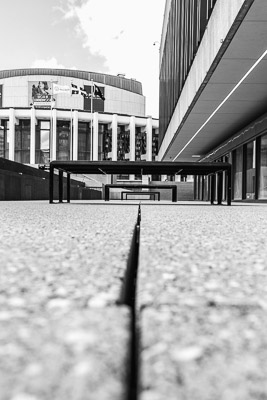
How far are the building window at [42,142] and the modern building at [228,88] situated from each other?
958 inches

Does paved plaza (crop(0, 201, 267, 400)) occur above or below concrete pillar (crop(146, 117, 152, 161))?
below

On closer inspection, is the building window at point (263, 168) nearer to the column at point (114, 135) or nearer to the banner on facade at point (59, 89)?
the banner on facade at point (59, 89)

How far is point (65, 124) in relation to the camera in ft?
137

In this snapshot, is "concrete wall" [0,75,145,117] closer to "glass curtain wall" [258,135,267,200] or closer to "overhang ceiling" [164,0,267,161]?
"overhang ceiling" [164,0,267,161]

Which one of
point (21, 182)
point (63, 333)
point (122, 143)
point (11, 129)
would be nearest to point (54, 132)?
point (11, 129)

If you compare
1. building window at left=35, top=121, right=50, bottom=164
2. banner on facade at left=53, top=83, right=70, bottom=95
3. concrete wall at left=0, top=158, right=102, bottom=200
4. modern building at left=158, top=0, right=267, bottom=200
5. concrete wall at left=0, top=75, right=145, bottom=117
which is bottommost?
concrete wall at left=0, top=158, right=102, bottom=200

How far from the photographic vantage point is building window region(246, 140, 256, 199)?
1363cm

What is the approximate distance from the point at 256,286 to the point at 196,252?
35 centimetres

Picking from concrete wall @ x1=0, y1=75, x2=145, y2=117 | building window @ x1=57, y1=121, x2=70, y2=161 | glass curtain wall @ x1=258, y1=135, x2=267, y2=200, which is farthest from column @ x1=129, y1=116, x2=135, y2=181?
glass curtain wall @ x1=258, y1=135, x2=267, y2=200

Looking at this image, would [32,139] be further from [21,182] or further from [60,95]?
[21,182]

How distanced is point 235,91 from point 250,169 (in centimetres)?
482

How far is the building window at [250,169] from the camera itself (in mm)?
13633

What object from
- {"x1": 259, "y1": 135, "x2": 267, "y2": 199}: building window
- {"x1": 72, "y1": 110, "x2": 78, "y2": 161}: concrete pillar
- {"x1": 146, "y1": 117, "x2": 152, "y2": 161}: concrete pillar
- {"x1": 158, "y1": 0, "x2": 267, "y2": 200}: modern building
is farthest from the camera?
{"x1": 146, "y1": 117, "x2": 152, "y2": 161}: concrete pillar

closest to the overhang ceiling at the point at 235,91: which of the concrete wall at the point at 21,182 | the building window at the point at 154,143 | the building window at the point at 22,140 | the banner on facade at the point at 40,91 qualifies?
the concrete wall at the point at 21,182
